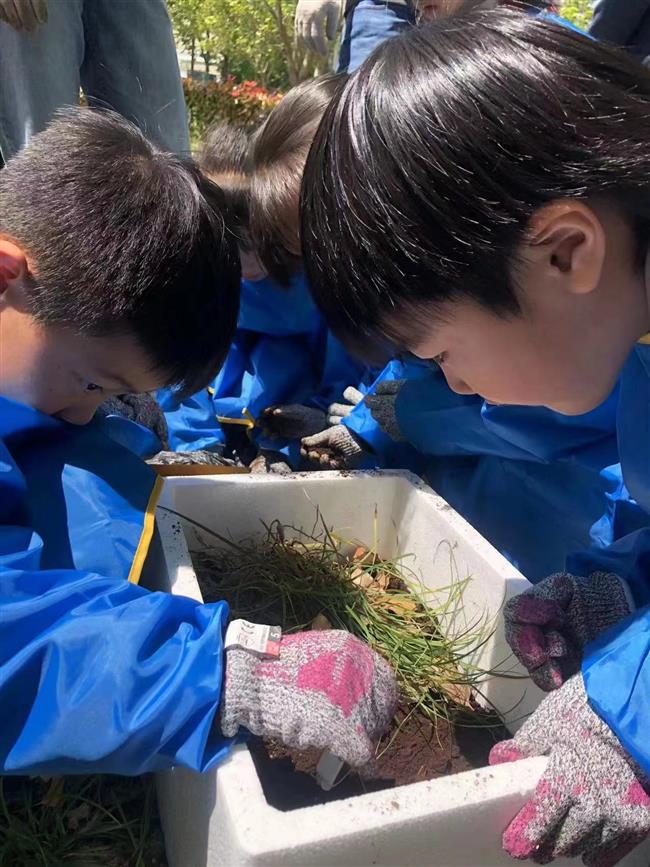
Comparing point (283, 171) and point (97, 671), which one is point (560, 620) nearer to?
point (97, 671)

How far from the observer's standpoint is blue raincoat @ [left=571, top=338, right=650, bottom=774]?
0.64m

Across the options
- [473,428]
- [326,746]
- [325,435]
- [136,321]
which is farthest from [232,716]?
[325,435]

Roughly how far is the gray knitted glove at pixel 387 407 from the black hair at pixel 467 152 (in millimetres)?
666

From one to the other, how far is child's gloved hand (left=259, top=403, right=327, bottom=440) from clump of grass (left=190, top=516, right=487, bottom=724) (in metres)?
0.41

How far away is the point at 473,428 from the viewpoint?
4.02 feet

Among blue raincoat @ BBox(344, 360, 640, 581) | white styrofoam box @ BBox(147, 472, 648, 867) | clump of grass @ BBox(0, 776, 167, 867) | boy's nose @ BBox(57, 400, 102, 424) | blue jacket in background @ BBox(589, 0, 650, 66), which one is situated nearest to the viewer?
white styrofoam box @ BBox(147, 472, 648, 867)

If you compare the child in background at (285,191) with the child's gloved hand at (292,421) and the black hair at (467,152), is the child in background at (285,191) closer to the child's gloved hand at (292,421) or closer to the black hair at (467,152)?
the child's gloved hand at (292,421)

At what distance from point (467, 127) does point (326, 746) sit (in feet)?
1.72

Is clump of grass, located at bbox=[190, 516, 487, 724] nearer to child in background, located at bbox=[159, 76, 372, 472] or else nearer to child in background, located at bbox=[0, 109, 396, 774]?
child in background, located at bbox=[0, 109, 396, 774]

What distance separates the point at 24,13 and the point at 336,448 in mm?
932

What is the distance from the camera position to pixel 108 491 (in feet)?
2.94

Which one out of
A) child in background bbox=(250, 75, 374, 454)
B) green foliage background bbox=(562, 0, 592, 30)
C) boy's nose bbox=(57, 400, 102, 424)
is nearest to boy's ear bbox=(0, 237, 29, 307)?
boy's nose bbox=(57, 400, 102, 424)

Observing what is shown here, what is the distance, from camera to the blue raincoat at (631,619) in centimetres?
64

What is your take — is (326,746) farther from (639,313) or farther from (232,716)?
(639,313)
